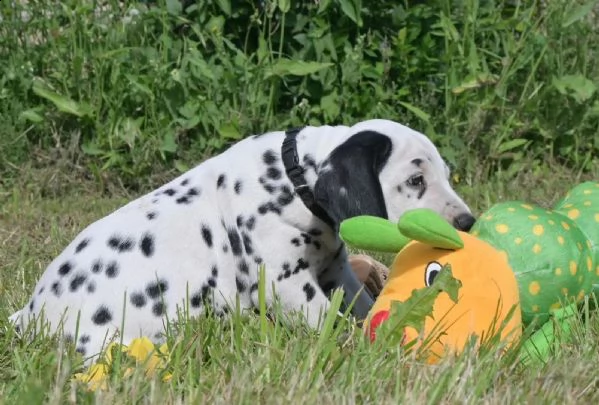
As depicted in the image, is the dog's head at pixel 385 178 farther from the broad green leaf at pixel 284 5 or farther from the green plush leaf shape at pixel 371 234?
the broad green leaf at pixel 284 5

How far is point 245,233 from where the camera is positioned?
13.5 ft

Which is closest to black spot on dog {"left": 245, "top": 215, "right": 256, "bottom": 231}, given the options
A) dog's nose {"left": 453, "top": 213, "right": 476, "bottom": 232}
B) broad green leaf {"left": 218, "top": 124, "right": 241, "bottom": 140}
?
dog's nose {"left": 453, "top": 213, "right": 476, "bottom": 232}

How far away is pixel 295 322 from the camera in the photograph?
3713 millimetres

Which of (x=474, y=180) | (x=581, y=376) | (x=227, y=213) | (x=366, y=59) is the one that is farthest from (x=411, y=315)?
(x=366, y=59)

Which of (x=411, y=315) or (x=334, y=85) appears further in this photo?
(x=334, y=85)

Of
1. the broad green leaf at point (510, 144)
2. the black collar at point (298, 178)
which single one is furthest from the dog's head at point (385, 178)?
the broad green leaf at point (510, 144)

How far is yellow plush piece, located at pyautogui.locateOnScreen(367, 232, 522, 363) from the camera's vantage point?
3271mm

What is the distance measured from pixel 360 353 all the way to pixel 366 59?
4374mm

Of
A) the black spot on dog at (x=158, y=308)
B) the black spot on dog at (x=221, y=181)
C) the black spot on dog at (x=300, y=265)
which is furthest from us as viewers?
the black spot on dog at (x=221, y=181)

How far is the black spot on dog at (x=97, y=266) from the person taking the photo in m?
3.90

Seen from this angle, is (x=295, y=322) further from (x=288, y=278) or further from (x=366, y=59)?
(x=366, y=59)

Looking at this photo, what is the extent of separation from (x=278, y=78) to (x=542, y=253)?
11.8ft

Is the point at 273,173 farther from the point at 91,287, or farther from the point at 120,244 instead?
the point at 91,287

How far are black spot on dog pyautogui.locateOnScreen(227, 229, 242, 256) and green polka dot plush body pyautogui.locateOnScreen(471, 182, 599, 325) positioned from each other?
0.99m
